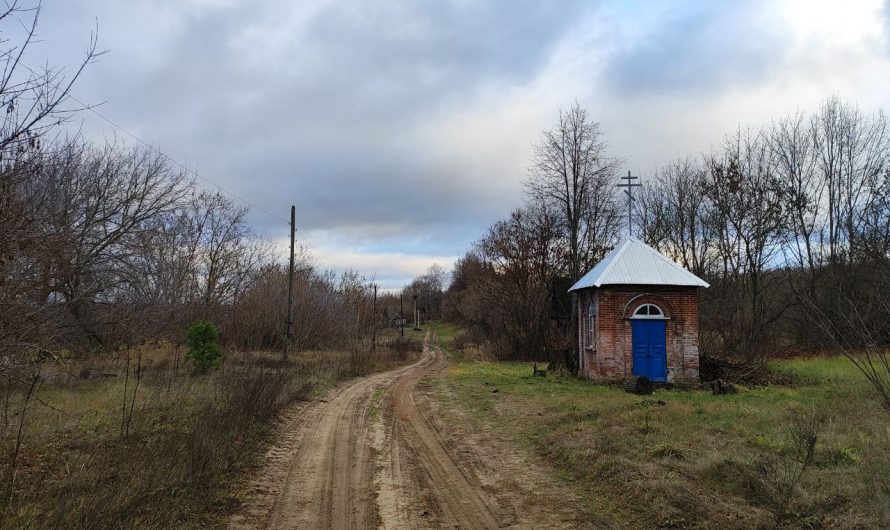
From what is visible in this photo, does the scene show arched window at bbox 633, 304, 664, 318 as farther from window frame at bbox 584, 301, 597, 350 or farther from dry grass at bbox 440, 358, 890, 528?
dry grass at bbox 440, 358, 890, 528

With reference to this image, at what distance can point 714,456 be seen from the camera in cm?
739

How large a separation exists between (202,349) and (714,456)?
1647cm

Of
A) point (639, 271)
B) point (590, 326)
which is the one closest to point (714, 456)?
point (639, 271)

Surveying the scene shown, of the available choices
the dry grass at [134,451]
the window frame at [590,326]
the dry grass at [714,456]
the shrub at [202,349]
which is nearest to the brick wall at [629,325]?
the window frame at [590,326]

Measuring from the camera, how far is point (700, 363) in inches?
832

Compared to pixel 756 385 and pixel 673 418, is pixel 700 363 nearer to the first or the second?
pixel 756 385

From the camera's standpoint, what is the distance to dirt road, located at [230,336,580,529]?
600 cm

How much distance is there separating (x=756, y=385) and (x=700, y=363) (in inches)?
101

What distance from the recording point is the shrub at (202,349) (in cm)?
1847

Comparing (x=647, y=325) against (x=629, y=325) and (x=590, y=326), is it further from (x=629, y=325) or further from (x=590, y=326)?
(x=590, y=326)

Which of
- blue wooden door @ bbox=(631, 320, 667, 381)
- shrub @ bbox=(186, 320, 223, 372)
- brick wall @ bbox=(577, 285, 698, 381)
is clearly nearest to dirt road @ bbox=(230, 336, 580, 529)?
shrub @ bbox=(186, 320, 223, 372)

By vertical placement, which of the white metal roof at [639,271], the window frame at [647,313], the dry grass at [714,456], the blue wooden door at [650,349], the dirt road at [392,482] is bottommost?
the dirt road at [392,482]

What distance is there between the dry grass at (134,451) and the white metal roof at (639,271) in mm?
11496

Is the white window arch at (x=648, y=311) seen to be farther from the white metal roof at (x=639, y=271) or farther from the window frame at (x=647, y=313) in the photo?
the white metal roof at (x=639, y=271)
